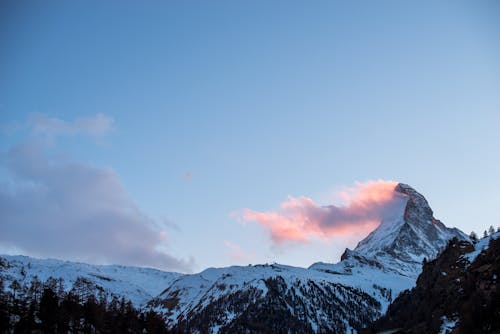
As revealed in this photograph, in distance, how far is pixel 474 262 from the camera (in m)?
183

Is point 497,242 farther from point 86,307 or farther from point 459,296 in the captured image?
point 86,307

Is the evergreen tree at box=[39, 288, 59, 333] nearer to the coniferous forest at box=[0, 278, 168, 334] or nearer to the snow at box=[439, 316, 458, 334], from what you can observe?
the coniferous forest at box=[0, 278, 168, 334]

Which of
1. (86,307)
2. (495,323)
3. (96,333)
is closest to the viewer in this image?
(495,323)

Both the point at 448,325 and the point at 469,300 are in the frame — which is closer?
the point at 469,300

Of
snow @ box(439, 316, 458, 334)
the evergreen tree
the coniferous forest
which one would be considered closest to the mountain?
snow @ box(439, 316, 458, 334)

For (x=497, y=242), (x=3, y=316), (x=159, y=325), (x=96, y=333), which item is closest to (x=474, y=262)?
(x=497, y=242)

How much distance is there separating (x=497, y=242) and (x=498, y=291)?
46.8m

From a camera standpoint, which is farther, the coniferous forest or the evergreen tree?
the evergreen tree

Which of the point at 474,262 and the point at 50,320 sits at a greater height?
the point at 474,262

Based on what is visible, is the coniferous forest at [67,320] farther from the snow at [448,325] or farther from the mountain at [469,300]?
the snow at [448,325]

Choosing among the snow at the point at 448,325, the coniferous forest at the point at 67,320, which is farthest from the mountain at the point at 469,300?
the coniferous forest at the point at 67,320

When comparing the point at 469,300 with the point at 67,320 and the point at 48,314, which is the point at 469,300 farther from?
the point at 48,314

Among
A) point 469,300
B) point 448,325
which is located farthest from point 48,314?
point 469,300

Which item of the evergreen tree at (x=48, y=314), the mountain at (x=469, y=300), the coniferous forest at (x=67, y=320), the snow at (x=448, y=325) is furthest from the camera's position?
the snow at (x=448, y=325)
